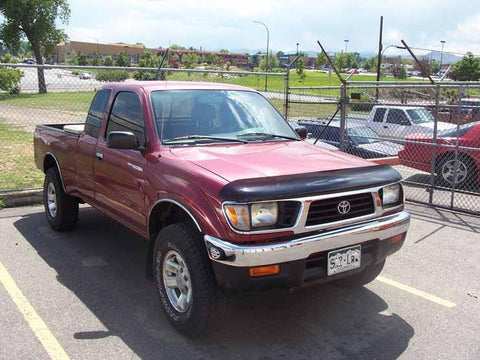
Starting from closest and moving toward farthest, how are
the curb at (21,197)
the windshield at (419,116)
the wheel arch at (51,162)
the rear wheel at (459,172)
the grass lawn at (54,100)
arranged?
the wheel arch at (51,162), the curb at (21,197), the rear wheel at (459,172), the grass lawn at (54,100), the windshield at (419,116)

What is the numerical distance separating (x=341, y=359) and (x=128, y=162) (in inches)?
95.9

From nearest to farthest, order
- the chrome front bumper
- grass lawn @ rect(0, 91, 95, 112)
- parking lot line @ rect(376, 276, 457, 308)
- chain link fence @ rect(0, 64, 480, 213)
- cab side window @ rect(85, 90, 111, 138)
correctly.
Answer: the chrome front bumper < parking lot line @ rect(376, 276, 457, 308) < cab side window @ rect(85, 90, 111, 138) < chain link fence @ rect(0, 64, 480, 213) < grass lawn @ rect(0, 91, 95, 112)

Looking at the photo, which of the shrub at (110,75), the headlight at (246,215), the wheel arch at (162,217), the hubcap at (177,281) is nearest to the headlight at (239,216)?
the headlight at (246,215)

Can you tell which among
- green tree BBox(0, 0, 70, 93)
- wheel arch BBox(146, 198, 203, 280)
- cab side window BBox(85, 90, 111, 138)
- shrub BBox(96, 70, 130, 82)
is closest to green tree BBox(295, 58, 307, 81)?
green tree BBox(0, 0, 70, 93)

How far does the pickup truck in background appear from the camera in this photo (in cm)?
1279

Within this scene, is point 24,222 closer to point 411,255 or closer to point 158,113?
point 158,113

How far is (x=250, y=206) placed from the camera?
10.5ft

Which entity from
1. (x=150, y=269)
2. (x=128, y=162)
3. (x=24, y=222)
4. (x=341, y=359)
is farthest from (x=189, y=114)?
(x=24, y=222)

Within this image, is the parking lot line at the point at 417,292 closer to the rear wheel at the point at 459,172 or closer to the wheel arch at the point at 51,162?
the wheel arch at the point at 51,162

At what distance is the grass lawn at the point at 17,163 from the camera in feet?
27.7

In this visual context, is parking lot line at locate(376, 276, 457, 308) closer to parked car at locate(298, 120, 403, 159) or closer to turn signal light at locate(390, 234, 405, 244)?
turn signal light at locate(390, 234, 405, 244)

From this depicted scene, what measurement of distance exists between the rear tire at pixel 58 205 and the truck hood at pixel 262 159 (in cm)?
256

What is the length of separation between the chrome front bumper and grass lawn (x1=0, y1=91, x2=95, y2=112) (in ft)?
29.4

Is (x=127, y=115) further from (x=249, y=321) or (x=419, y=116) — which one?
(x=419, y=116)
